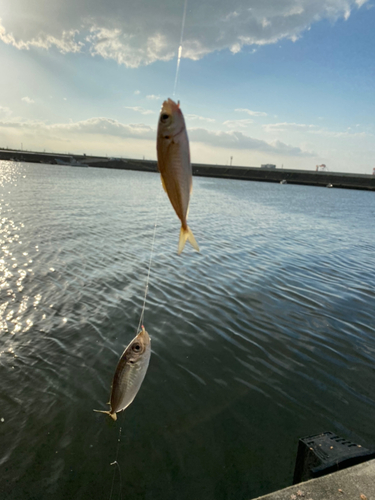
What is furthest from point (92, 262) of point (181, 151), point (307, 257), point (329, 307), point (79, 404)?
point (181, 151)

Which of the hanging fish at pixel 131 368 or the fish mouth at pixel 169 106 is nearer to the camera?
the fish mouth at pixel 169 106

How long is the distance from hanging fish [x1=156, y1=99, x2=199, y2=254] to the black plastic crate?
3706 mm

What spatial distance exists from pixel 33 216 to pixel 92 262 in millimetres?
11921

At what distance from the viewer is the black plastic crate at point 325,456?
12.5ft

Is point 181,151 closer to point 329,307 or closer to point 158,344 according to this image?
point 158,344

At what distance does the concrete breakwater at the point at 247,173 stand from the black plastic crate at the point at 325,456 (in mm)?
146813

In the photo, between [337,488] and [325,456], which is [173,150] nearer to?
[337,488]

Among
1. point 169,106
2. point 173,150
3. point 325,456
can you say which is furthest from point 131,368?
point 325,456

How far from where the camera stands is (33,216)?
23.6 m

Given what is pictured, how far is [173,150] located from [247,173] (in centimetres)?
16871

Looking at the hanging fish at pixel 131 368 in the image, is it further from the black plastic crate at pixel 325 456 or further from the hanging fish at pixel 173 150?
the black plastic crate at pixel 325 456

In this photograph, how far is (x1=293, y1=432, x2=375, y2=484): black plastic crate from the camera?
3.80 meters

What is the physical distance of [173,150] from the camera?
164 centimetres

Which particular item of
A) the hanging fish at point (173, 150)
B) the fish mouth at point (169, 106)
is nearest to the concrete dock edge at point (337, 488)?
the hanging fish at point (173, 150)
